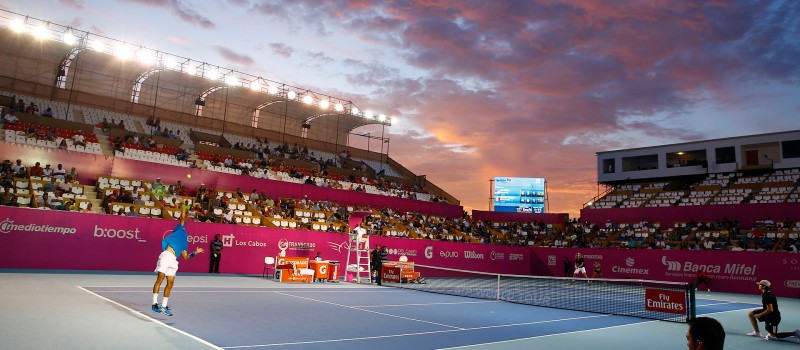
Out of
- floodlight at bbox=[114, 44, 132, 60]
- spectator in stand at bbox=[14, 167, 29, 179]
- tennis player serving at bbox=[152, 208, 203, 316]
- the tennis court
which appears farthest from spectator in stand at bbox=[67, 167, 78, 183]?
tennis player serving at bbox=[152, 208, 203, 316]

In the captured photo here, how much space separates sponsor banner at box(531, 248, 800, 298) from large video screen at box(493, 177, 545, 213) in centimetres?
1084

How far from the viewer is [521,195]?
4972cm

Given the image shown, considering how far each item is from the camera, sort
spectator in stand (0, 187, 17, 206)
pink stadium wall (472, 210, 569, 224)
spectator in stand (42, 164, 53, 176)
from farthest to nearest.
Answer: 1. pink stadium wall (472, 210, 569, 224)
2. spectator in stand (42, 164, 53, 176)
3. spectator in stand (0, 187, 17, 206)

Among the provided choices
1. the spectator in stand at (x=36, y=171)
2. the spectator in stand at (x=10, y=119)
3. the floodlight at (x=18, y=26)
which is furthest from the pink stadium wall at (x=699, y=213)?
the floodlight at (x=18, y=26)

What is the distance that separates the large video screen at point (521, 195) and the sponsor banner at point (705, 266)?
10.8m

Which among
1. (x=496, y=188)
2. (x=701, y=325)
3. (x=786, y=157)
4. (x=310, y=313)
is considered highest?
(x=786, y=157)

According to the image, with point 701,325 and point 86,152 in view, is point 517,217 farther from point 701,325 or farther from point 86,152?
point 701,325

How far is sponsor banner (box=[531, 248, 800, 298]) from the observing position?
28.8 m

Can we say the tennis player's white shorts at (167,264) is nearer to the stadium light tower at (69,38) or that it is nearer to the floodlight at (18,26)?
the floodlight at (18,26)

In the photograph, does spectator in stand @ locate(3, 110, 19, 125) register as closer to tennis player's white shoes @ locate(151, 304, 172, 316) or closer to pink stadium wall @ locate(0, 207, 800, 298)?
pink stadium wall @ locate(0, 207, 800, 298)

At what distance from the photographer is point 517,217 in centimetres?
4916

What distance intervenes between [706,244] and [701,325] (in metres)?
36.0

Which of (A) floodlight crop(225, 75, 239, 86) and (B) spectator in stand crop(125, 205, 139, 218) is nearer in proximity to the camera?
(B) spectator in stand crop(125, 205, 139, 218)

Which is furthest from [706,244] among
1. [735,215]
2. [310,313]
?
[310,313]
